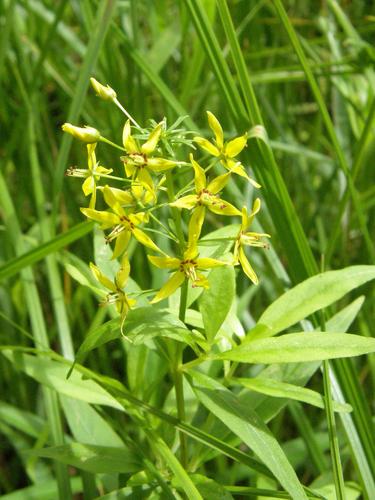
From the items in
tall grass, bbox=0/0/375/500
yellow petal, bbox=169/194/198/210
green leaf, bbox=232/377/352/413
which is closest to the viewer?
yellow petal, bbox=169/194/198/210

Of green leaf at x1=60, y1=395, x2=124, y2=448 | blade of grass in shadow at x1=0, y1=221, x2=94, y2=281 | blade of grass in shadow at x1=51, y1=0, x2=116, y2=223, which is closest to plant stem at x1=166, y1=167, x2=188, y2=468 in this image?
green leaf at x1=60, y1=395, x2=124, y2=448

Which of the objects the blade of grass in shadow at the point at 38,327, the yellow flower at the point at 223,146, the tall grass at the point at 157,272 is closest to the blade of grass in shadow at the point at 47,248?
the tall grass at the point at 157,272

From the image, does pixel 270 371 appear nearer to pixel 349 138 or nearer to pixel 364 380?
pixel 364 380

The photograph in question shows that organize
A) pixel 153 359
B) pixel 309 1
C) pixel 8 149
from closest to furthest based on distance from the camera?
pixel 153 359 < pixel 8 149 < pixel 309 1

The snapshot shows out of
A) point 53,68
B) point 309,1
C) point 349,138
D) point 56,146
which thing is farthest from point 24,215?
point 309,1

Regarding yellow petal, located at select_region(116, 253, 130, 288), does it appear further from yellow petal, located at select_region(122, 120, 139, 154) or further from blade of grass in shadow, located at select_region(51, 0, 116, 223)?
blade of grass in shadow, located at select_region(51, 0, 116, 223)

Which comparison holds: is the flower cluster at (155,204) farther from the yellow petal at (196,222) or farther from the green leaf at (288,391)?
the green leaf at (288,391)
